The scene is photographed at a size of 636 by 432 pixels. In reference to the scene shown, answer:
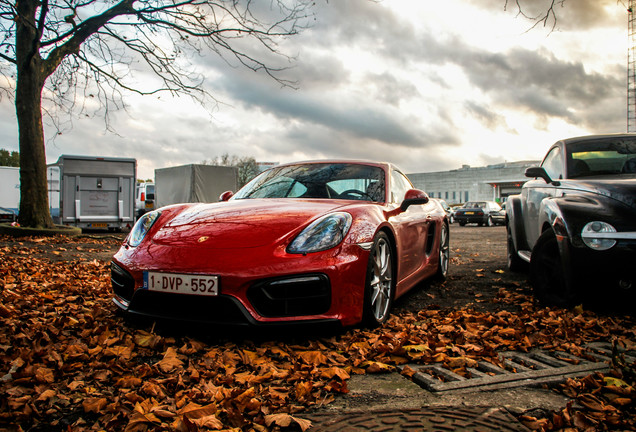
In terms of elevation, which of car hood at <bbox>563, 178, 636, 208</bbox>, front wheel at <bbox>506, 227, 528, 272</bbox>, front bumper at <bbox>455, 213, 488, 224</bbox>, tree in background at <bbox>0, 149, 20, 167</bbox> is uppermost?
tree in background at <bbox>0, 149, 20, 167</bbox>

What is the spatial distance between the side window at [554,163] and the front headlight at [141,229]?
388cm

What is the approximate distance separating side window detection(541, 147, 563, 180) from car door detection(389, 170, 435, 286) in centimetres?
137

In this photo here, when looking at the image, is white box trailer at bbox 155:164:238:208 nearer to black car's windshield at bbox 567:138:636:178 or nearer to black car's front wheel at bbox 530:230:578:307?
black car's windshield at bbox 567:138:636:178

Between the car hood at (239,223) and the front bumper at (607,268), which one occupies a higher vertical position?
the car hood at (239,223)

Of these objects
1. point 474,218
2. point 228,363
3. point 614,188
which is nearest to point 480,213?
point 474,218

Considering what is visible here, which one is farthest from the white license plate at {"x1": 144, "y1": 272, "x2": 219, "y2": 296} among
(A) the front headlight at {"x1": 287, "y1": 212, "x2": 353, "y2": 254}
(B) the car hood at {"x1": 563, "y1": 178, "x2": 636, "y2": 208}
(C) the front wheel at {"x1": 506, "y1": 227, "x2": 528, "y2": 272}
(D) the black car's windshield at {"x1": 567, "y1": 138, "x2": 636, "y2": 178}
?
(C) the front wheel at {"x1": 506, "y1": 227, "x2": 528, "y2": 272}

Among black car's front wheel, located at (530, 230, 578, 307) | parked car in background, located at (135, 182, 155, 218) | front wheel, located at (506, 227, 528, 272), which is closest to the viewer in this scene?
black car's front wheel, located at (530, 230, 578, 307)

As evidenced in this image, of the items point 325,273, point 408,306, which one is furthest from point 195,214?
point 408,306

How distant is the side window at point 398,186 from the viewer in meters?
4.35

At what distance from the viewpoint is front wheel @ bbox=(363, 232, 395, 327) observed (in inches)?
126

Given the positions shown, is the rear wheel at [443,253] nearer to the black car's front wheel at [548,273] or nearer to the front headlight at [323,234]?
the black car's front wheel at [548,273]

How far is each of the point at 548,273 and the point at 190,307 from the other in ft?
9.76

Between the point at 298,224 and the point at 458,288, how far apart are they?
2.84 metres

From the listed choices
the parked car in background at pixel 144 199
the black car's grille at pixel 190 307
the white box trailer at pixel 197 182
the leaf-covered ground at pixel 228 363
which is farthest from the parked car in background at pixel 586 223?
the parked car in background at pixel 144 199
